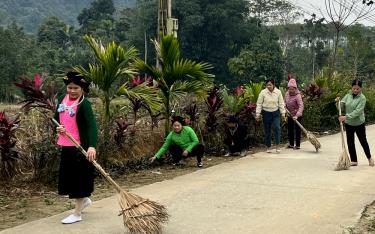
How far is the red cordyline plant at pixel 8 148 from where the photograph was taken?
6.82 metres

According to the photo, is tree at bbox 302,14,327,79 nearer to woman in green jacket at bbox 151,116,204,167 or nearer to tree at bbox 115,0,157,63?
tree at bbox 115,0,157,63

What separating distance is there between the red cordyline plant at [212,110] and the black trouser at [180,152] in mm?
1596

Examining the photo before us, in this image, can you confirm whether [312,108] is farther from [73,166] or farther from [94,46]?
[73,166]

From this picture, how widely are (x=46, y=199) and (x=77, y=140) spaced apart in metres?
1.46

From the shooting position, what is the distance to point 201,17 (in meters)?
54.8

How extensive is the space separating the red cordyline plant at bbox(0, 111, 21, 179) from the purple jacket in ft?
20.8

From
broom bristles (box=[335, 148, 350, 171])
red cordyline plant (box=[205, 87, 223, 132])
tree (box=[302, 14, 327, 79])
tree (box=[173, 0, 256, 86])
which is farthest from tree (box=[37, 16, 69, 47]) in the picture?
broom bristles (box=[335, 148, 350, 171])

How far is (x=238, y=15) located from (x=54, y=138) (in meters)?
52.0


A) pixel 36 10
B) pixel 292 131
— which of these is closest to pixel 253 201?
pixel 292 131

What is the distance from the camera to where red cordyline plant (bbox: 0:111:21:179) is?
269 inches

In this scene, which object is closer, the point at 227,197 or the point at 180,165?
the point at 227,197

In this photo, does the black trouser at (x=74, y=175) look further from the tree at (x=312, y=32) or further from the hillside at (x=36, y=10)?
the hillside at (x=36, y=10)

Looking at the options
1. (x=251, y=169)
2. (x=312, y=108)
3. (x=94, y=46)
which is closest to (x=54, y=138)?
(x=94, y=46)

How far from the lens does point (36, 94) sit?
733 centimetres
